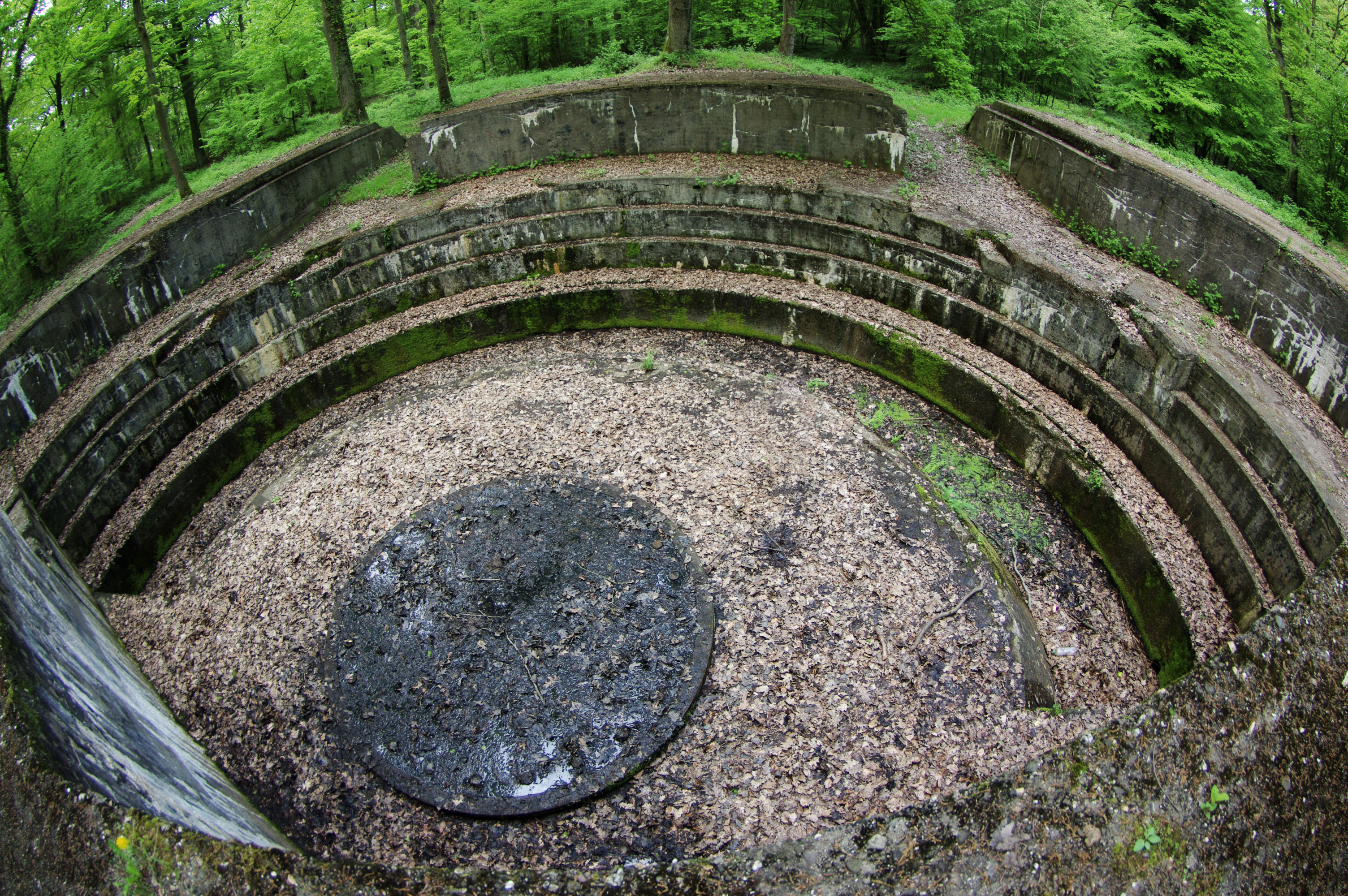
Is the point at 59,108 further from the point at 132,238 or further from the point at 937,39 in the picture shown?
the point at 937,39

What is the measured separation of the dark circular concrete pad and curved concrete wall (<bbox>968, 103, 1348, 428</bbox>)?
8816 mm

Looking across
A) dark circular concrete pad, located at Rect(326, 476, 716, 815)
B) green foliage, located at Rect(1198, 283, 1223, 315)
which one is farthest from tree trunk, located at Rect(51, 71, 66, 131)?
green foliage, located at Rect(1198, 283, 1223, 315)

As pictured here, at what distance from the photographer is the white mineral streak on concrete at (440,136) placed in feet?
53.9

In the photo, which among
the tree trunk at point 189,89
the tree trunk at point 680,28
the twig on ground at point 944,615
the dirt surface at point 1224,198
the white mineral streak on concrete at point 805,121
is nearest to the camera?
the twig on ground at point 944,615

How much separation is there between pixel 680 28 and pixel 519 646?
1746 centimetres

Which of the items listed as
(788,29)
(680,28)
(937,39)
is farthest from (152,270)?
(937,39)

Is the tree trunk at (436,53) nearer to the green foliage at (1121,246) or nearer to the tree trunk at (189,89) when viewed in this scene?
the tree trunk at (189,89)

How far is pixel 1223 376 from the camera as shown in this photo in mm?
8844

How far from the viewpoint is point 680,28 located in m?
18.6

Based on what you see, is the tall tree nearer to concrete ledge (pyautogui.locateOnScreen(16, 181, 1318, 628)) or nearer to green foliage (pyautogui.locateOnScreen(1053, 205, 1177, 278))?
concrete ledge (pyautogui.locateOnScreen(16, 181, 1318, 628))

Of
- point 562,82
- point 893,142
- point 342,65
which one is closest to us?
point 893,142

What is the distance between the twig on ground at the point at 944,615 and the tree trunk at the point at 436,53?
1863 centimetres

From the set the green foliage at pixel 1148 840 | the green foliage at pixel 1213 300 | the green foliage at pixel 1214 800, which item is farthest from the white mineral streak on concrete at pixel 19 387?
the green foliage at pixel 1213 300

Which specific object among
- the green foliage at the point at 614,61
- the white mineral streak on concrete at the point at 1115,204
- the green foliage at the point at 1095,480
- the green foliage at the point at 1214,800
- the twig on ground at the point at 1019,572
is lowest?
the twig on ground at the point at 1019,572
